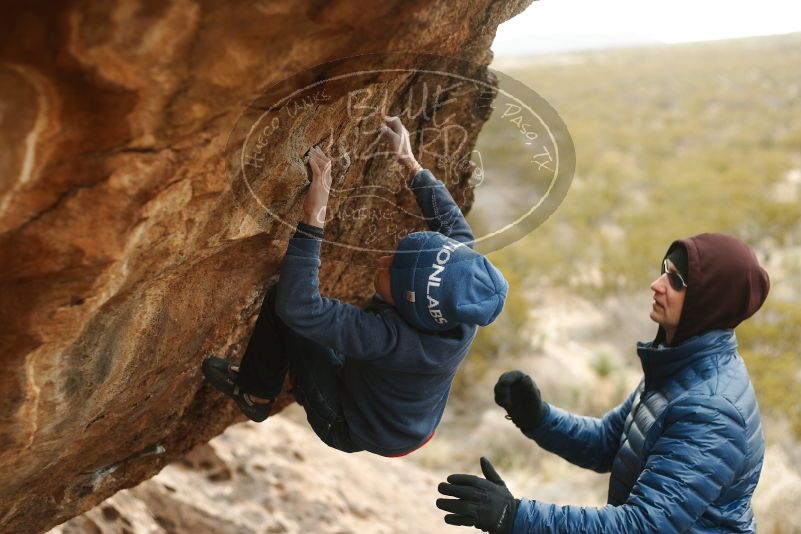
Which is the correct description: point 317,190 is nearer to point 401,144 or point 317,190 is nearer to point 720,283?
point 401,144

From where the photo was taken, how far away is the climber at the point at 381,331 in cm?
231

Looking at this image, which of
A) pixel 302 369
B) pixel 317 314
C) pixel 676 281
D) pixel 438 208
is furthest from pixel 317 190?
pixel 676 281

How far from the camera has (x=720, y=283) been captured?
2541mm

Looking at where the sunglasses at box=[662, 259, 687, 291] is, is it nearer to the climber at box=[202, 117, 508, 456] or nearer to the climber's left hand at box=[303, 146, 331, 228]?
the climber at box=[202, 117, 508, 456]

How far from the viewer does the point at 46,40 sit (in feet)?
4.98

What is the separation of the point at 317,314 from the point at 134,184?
71 cm

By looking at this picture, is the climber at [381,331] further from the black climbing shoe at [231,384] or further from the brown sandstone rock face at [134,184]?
the brown sandstone rock face at [134,184]

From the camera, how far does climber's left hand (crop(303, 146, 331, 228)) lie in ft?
7.52

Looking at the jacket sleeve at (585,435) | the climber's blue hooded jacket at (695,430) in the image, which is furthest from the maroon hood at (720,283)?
the jacket sleeve at (585,435)

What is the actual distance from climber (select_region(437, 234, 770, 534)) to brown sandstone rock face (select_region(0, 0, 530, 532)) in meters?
0.98

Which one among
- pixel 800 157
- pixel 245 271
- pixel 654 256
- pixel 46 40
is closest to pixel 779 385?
pixel 654 256

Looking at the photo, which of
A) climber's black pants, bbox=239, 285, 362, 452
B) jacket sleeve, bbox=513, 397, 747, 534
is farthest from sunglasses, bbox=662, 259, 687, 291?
climber's black pants, bbox=239, 285, 362, 452

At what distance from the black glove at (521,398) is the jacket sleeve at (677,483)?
73 centimetres

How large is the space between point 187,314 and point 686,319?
5.36 feet
